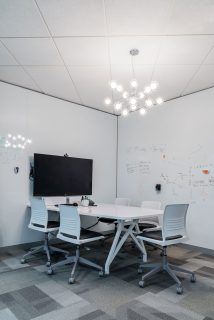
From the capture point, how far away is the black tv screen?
4289 millimetres

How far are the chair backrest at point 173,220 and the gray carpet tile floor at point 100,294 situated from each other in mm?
603

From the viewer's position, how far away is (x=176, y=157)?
4719mm

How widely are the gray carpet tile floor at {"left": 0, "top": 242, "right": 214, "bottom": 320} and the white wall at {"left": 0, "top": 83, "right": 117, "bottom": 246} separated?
81cm

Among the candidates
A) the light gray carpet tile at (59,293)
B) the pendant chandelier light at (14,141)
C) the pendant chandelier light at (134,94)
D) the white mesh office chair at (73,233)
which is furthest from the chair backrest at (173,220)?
the pendant chandelier light at (14,141)

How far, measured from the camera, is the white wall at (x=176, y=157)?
4234 mm

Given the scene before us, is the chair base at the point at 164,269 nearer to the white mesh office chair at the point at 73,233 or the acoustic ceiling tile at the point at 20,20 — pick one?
the white mesh office chair at the point at 73,233

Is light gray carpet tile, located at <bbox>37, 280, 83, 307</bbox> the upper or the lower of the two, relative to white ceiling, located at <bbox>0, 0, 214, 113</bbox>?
lower

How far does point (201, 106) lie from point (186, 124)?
1.38 ft

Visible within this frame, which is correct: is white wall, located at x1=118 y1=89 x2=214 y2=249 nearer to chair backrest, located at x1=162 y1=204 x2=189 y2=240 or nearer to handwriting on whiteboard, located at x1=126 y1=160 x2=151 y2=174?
handwriting on whiteboard, located at x1=126 y1=160 x2=151 y2=174

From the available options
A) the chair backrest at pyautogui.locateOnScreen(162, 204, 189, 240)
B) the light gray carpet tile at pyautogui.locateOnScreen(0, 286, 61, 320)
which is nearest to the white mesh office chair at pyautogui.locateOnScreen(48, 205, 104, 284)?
the light gray carpet tile at pyautogui.locateOnScreen(0, 286, 61, 320)

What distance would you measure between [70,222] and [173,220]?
128 centimetres

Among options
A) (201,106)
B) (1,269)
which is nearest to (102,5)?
(201,106)

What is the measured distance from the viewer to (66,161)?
4.72m

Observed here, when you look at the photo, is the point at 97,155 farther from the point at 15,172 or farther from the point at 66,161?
the point at 15,172
